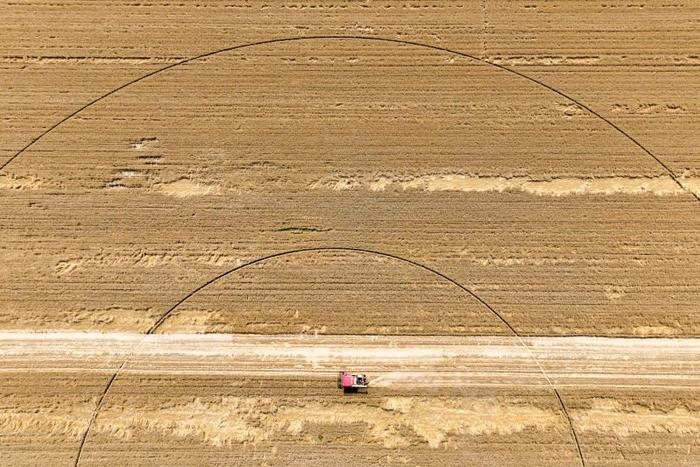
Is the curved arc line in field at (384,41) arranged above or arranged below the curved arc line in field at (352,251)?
above

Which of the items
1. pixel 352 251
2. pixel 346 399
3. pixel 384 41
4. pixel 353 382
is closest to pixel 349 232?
pixel 352 251

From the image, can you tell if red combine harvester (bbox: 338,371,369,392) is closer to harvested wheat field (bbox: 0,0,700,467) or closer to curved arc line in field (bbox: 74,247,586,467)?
harvested wheat field (bbox: 0,0,700,467)

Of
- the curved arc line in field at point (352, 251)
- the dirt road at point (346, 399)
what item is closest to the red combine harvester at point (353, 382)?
the dirt road at point (346, 399)

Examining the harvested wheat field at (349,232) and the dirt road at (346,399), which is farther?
the harvested wheat field at (349,232)

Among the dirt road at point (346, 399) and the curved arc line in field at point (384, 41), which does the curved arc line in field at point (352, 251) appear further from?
the curved arc line in field at point (384, 41)

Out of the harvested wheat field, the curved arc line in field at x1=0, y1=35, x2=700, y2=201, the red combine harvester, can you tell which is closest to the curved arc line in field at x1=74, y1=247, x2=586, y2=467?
the harvested wheat field

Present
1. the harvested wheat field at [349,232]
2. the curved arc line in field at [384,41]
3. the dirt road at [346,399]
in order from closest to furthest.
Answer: the dirt road at [346,399]
the harvested wheat field at [349,232]
the curved arc line in field at [384,41]
